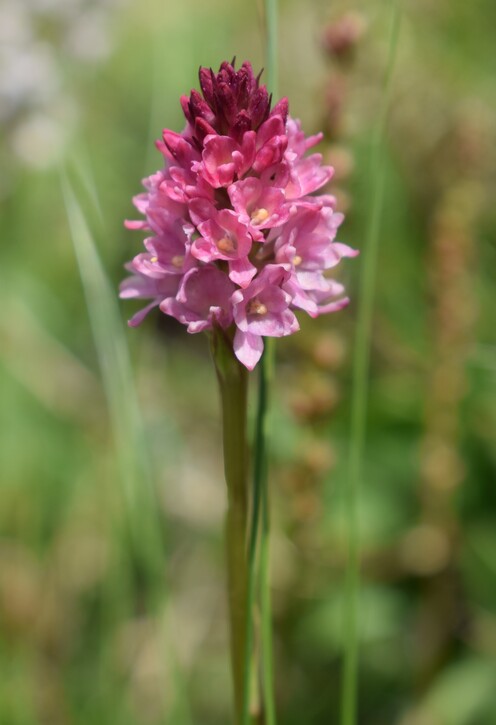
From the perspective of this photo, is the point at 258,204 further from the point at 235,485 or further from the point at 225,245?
the point at 235,485

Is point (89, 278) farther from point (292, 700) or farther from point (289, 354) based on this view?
point (289, 354)

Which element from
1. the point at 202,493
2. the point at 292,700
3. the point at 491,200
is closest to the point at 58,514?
the point at 202,493

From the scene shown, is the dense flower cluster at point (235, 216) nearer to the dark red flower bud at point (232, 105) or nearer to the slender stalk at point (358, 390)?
the dark red flower bud at point (232, 105)

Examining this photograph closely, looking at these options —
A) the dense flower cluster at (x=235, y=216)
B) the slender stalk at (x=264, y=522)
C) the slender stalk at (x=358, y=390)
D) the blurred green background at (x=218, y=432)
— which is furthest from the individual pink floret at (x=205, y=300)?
Answer: the blurred green background at (x=218, y=432)

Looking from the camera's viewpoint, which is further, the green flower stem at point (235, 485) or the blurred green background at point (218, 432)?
the blurred green background at point (218, 432)

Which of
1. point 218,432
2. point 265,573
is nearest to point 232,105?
point 265,573

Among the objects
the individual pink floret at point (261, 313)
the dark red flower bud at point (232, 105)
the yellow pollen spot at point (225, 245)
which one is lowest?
the individual pink floret at point (261, 313)

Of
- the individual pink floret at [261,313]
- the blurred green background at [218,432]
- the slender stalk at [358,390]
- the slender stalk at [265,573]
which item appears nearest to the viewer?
the individual pink floret at [261,313]
